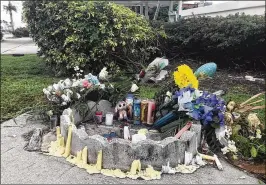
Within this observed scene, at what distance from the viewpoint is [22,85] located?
5.38 meters

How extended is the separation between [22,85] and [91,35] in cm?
142

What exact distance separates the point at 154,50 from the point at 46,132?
3.32m

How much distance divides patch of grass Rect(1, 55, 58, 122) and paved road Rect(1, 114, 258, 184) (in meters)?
1.08

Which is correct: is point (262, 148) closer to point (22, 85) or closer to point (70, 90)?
point (70, 90)

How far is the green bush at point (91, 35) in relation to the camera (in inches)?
221

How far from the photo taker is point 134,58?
5.91m

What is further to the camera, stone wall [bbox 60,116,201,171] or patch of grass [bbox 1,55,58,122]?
patch of grass [bbox 1,55,58,122]

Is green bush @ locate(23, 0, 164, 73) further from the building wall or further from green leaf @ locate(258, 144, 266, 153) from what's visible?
green leaf @ locate(258, 144, 266, 153)

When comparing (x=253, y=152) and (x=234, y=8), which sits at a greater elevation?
(x=234, y=8)

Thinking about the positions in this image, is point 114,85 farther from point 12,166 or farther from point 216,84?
point 216,84

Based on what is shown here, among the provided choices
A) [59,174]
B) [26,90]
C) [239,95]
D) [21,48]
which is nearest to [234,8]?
[239,95]

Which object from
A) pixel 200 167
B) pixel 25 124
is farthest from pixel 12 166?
pixel 200 167

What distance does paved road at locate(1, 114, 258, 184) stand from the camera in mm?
2391

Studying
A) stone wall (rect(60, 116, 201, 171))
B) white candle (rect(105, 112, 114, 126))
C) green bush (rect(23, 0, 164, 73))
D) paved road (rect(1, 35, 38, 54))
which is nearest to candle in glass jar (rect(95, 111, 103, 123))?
white candle (rect(105, 112, 114, 126))
